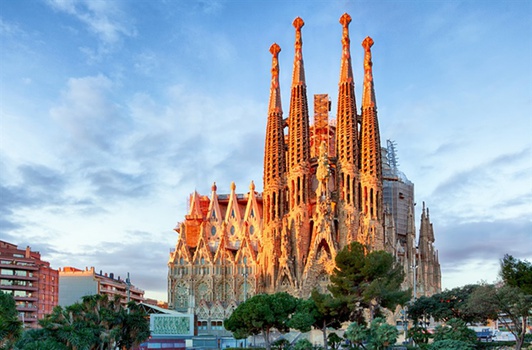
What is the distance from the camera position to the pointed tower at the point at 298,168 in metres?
73.6

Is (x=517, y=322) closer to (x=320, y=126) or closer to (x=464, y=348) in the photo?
(x=464, y=348)

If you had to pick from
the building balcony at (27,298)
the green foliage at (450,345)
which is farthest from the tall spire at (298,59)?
the green foliage at (450,345)

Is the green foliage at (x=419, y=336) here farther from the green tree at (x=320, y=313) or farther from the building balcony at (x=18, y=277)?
the building balcony at (x=18, y=277)

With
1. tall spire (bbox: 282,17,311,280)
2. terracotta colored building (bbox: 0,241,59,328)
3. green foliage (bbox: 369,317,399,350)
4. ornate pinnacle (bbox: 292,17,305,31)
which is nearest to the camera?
green foliage (bbox: 369,317,399,350)

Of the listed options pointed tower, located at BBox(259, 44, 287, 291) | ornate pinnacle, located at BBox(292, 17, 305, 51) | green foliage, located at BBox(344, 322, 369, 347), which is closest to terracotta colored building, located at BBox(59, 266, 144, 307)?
pointed tower, located at BBox(259, 44, 287, 291)

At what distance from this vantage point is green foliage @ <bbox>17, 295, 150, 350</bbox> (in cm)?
3194

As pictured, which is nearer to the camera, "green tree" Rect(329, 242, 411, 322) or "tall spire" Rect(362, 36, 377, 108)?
"green tree" Rect(329, 242, 411, 322)

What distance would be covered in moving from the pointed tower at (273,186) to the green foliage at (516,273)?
93.7ft

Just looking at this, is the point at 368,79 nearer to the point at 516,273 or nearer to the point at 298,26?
the point at 298,26

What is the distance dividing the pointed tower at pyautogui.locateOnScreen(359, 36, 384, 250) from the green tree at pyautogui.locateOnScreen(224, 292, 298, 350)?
27951 millimetres

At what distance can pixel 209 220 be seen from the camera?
86.6m

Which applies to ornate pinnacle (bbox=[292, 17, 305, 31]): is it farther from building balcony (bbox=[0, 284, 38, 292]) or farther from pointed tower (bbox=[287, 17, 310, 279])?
building balcony (bbox=[0, 284, 38, 292])

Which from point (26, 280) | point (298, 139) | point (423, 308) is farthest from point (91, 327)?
point (298, 139)

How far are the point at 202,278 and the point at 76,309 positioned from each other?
1787 inches
